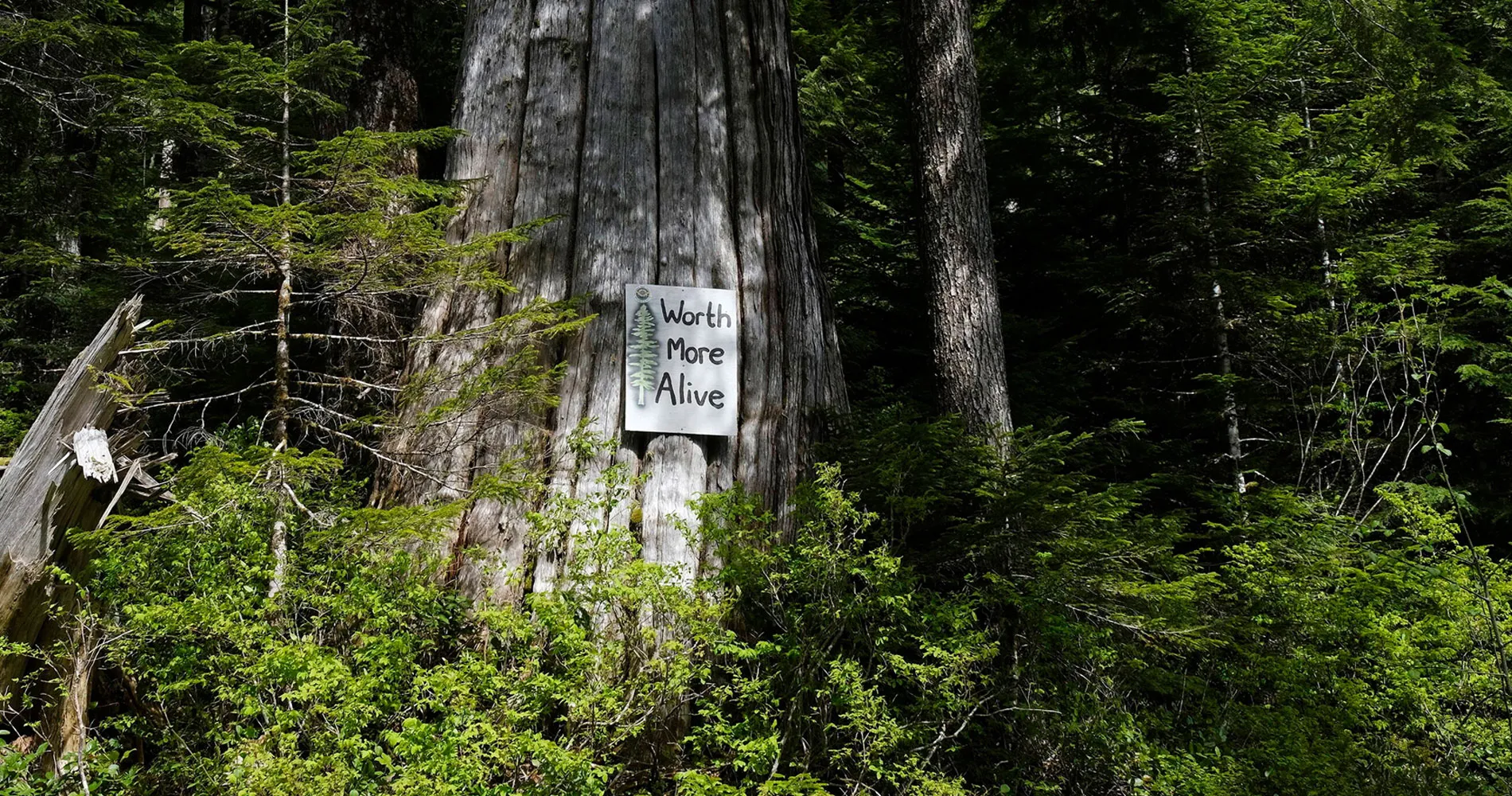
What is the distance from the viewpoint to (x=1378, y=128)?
6273 mm

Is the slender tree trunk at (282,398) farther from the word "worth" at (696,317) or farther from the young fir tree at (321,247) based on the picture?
the word "worth" at (696,317)

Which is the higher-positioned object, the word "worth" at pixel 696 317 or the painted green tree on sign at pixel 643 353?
the word "worth" at pixel 696 317

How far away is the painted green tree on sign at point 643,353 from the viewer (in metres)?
3.43

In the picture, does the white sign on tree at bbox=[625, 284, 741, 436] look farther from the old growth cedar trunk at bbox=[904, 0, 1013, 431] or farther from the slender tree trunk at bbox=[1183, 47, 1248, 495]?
the slender tree trunk at bbox=[1183, 47, 1248, 495]

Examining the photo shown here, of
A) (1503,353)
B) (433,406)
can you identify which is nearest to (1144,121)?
(1503,353)

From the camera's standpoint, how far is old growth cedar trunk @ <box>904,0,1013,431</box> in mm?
5230

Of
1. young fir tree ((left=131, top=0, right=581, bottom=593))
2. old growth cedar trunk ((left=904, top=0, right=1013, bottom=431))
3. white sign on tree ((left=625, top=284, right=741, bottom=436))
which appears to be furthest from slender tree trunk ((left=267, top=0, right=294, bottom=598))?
old growth cedar trunk ((left=904, top=0, right=1013, bottom=431))

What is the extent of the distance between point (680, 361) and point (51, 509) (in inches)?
88.2

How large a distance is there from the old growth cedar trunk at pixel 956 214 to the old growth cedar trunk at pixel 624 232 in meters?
1.47

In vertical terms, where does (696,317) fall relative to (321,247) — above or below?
below

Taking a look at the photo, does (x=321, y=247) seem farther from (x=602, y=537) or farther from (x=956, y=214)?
(x=956, y=214)

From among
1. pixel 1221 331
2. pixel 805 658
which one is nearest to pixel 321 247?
pixel 805 658

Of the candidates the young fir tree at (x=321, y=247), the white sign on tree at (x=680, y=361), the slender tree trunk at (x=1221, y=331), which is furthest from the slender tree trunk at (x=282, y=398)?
the slender tree trunk at (x=1221, y=331)

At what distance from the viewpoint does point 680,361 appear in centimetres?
351
